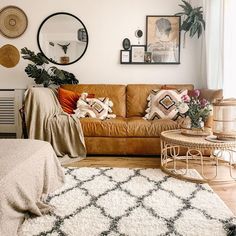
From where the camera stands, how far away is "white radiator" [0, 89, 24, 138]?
434cm

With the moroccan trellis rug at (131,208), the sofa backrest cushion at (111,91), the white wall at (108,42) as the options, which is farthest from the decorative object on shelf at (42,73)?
the moroccan trellis rug at (131,208)

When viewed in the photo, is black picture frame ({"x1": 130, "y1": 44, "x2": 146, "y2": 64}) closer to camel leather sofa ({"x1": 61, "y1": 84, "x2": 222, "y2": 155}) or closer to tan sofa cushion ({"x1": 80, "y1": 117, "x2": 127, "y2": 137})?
camel leather sofa ({"x1": 61, "y1": 84, "x2": 222, "y2": 155})

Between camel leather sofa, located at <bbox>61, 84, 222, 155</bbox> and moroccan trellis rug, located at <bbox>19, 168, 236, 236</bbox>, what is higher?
camel leather sofa, located at <bbox>61, 84, 222, 155</bbox>

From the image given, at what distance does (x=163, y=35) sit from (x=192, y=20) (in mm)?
469

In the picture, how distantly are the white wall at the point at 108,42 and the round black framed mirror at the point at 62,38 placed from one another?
8cm

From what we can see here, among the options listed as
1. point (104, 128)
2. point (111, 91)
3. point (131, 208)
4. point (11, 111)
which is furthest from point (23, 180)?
point (11, 111)

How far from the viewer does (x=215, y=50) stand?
3.81 meters

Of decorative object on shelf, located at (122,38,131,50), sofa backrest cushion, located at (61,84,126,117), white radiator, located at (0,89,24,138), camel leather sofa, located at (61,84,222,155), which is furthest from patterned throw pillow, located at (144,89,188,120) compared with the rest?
white radiator, located at (0,89,24,138)

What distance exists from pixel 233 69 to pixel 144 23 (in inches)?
62.8

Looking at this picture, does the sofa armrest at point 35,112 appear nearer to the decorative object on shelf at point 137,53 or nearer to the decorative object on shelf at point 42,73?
the decorative object on shelf at point 42,73

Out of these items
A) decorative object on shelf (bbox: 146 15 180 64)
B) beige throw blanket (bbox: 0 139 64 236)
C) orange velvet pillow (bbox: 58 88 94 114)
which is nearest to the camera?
beige throw blanket (bbox: 0 139 64 236)

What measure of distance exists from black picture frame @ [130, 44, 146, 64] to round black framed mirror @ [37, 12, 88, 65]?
2.35 feet

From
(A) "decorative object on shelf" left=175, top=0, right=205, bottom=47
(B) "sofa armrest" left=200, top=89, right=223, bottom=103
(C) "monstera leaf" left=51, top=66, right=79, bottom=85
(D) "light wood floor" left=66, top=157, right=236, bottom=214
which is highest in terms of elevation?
(A) "decorative object on shelf" left=175, top=0, right=205, bottom=47

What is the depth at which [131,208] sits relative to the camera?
6.66ft
